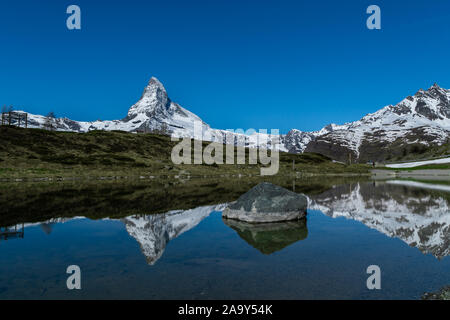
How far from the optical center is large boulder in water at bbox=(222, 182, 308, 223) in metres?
21.5

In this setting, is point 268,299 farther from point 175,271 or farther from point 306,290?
point 175,271

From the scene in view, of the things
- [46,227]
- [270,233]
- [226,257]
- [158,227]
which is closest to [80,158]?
[46,227]

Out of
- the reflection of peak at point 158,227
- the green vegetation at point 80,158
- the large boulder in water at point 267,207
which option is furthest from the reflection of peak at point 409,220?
the green vegetation at point 80,158

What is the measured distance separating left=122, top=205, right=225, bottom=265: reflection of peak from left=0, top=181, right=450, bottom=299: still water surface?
2.6 inches

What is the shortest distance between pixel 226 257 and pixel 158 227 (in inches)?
290

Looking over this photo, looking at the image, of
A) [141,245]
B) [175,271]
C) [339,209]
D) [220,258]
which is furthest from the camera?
[339,209]

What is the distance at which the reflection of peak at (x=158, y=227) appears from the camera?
15289 millimetres

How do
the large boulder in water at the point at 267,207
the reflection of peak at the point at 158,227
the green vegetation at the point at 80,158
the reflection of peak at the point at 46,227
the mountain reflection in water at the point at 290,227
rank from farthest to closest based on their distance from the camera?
1. the green vegetation at the point at 80,158
2. the large boulder in water at the point at 267,207
3. the reflection of peak at the point at 46,227
4. the mountain reflection in water at the point at 290,227
5. the reflection of peak at the point at 158,227

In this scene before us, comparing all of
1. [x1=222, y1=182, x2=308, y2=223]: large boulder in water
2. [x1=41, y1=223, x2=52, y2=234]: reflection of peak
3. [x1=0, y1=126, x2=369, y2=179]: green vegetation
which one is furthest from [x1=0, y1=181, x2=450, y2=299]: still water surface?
[x1=0, y1=126, x2=369, y2=179]: green vegetation

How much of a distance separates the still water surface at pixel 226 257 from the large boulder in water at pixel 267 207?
90 centimetres

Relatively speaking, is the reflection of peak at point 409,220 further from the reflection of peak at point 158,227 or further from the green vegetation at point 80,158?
the green vegetation at point 80,158
